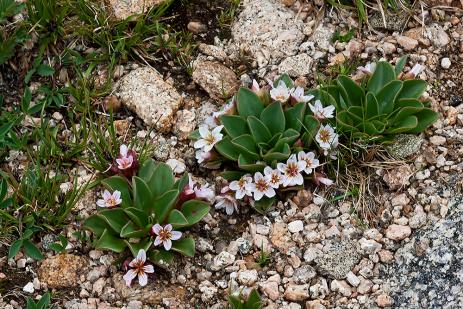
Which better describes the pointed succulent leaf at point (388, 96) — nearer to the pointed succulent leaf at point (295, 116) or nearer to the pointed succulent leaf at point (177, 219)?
the pointed succulent leaf at point (295, 116)

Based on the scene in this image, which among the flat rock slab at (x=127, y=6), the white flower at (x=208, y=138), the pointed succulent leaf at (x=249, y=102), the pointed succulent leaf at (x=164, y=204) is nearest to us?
the pointed succulent leaf at (x=164, y=204)

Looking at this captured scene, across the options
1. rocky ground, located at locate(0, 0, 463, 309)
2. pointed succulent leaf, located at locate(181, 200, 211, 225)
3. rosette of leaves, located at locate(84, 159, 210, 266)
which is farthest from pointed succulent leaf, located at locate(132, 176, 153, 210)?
rocky ground, located at locate(0, 0, 463, 309)

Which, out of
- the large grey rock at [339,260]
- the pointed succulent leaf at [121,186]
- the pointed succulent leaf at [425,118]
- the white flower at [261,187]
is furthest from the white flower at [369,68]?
the pointed succulent leaf at [121,186]

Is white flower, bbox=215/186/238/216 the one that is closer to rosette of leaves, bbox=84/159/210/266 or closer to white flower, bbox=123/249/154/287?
rosette of leaves, bbox=84/159/210/266

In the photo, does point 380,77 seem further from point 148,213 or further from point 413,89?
point 148,213

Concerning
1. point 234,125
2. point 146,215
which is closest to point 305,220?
point 234,125

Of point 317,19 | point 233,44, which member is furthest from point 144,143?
point 317,19
